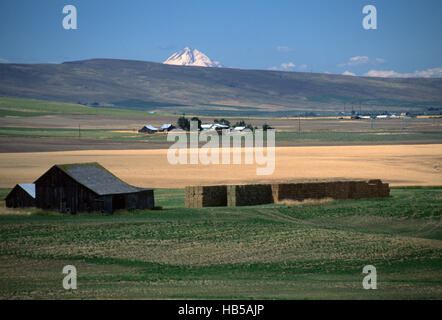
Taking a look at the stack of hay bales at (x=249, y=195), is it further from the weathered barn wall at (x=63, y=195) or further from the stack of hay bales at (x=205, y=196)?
the weathered barn wall at (x=63, y=195)

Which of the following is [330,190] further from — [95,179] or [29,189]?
[29,189]

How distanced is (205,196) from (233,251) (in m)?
13.3

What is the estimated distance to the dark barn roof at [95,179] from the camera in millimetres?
36000

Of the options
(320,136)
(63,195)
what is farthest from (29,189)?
(320,136)

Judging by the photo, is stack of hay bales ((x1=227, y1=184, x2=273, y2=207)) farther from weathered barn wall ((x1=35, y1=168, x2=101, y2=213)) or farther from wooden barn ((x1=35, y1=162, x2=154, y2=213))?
weathered barn wall ((x1=35, y1=168, x2=101, y2=213))

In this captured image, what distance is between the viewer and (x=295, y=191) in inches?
1612

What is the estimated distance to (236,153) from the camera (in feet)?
271

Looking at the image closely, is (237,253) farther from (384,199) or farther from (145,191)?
(384,199)

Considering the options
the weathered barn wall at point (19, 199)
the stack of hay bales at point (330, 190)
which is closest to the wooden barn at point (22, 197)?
the weathered barn wall at point (19, 199)

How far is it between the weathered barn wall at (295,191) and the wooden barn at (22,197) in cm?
973

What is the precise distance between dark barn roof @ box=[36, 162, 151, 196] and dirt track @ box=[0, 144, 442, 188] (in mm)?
13259

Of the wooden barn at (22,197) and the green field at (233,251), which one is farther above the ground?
the wooden barn at (22,197)

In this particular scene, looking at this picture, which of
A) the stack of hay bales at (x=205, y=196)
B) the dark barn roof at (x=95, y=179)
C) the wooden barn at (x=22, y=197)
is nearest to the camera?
the dark barn roof at (x=95, y=179)

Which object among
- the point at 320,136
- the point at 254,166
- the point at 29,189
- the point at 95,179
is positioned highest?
the point at 95,179
